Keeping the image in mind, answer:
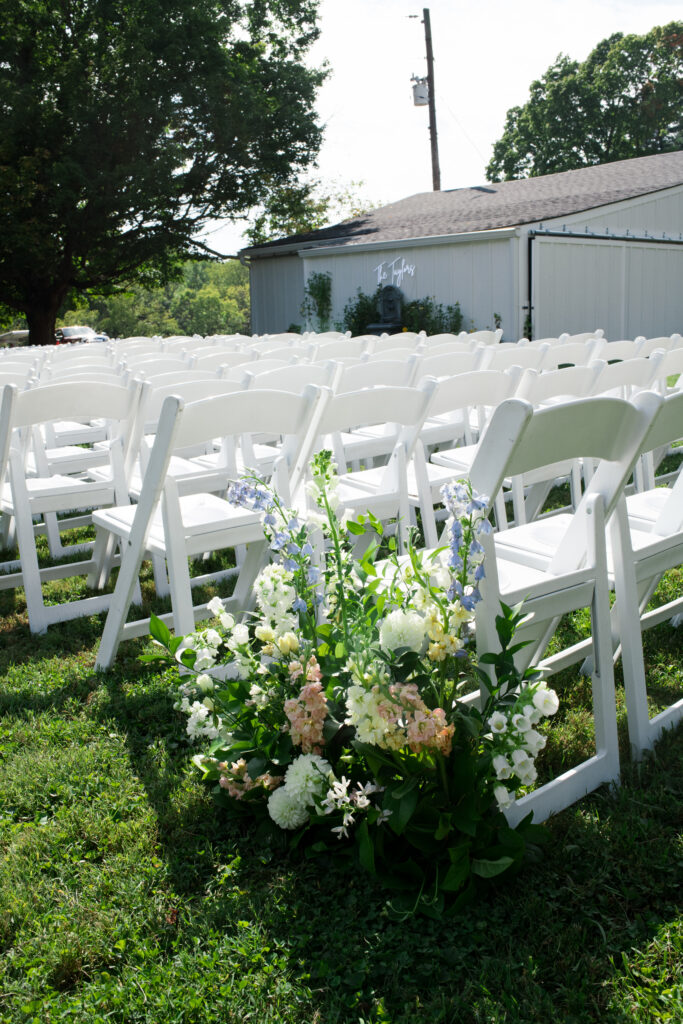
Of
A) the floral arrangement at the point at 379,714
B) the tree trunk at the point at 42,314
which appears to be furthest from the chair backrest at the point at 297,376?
the tree trunk at the point at 42,314

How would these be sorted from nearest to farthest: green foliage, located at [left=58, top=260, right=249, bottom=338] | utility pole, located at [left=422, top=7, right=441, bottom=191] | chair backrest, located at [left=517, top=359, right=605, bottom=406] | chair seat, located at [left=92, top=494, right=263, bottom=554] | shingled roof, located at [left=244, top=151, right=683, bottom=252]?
chair seat, located at [left=92, top=494, right=263, bottom=554]
chair backrest, located at [left=517, top=359, right=605, bottom=406]
shingled roof, located at [left=244, top=151, right=683, bottom=252]
utility pole, located at [left=422, top=7, right=441, bottom=191]
green foliage, located at [left=58, top=260, right=249, bottom=338]

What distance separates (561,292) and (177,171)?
14.6 metres

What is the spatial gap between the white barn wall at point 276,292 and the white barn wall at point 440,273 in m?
1.29

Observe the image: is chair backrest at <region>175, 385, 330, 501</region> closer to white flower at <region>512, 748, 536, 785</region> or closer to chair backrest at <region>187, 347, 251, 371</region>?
white flower at <region>512, 748, 536, 785</region>

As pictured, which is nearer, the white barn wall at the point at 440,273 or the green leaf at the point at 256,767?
the green leaf at the point at 256,767

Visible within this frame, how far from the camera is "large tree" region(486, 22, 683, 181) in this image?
42156 millimetres

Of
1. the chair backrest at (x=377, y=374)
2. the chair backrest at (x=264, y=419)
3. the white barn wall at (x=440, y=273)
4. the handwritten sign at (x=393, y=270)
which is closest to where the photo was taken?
the chair backrest at (x=264, y=419)

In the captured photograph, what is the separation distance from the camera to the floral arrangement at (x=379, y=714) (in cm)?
191

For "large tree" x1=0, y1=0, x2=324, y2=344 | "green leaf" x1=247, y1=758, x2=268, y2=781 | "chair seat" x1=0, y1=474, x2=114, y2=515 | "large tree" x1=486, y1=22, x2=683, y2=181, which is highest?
"large tree" x1=486, y1=22, x2=683, y2=181

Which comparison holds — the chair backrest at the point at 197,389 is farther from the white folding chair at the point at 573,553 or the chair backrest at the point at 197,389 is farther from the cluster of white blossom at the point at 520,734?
the cluster of white blossom at the point at 520,734

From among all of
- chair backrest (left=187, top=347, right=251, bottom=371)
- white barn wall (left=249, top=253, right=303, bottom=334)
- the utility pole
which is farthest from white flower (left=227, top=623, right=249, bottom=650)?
the utility pole


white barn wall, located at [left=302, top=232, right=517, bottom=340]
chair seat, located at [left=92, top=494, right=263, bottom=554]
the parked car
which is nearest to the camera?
chair seat, located at [left=92, top=494, right=263, bottom=554]

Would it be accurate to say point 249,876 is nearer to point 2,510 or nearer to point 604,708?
point 604,708

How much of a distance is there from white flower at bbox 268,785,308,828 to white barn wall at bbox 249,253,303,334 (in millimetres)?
21772
